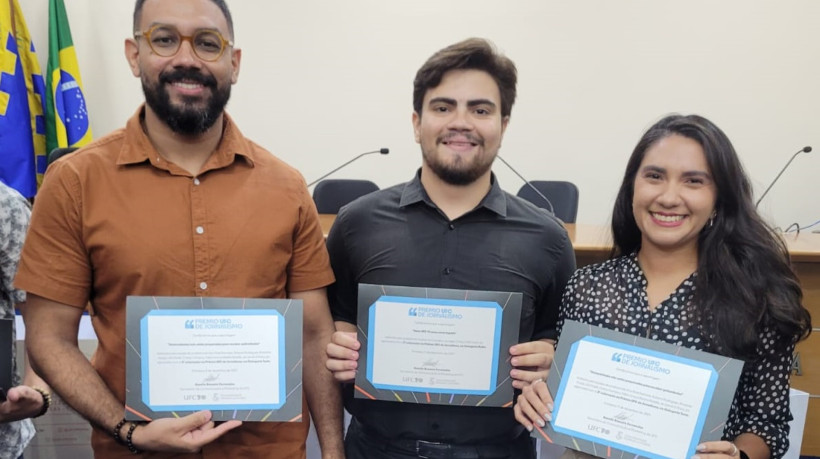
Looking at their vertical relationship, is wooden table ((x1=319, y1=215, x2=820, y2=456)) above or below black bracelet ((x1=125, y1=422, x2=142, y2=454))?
below

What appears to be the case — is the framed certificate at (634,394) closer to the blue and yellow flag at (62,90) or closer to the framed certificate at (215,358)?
the framed certificate at (215,358)

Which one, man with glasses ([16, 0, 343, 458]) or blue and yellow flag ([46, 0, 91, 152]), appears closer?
man with glasses ([16, 0, 343, 458])

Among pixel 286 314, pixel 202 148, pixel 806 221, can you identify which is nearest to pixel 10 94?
pixel 202 148

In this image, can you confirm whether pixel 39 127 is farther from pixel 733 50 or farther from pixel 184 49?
Result: pixel 733 50

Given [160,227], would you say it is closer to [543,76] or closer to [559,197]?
[559,197]

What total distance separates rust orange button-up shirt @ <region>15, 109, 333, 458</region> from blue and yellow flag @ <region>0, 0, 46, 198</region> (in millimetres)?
4232

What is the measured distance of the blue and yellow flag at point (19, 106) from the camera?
15.5ft

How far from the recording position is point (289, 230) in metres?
1.51

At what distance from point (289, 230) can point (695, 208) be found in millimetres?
1058

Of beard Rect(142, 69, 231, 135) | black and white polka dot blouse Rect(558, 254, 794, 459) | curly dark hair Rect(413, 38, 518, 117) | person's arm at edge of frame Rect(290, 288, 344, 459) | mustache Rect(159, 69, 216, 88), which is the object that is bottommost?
person's arm at edge of frame Rect(290, 288, 344, 459)

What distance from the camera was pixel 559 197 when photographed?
4355mm

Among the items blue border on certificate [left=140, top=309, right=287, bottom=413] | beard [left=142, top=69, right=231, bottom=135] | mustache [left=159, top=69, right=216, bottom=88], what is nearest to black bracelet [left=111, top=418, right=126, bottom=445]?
blue border on certificate [left=140, top=309, right=287, bottom=413]

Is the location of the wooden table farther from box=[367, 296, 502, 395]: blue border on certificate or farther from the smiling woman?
box=[367, 296, 502, 395]: blue border on certificate

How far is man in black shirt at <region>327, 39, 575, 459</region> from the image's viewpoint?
1.61 metres
